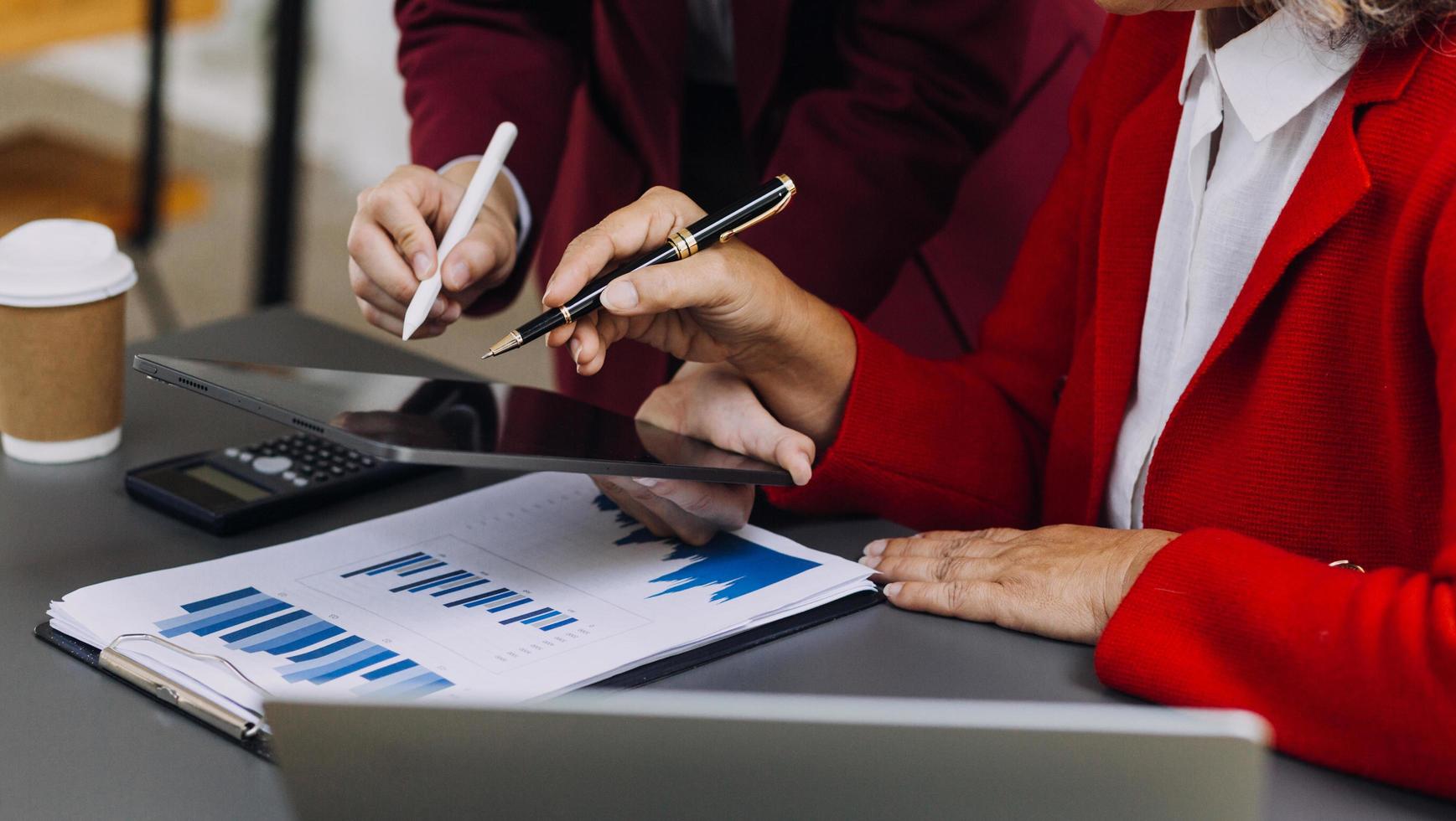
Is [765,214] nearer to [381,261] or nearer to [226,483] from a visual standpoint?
[381,261]

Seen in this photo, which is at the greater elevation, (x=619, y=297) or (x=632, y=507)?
(x=619, y=297)

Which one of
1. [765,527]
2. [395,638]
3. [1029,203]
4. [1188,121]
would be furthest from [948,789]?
Result: [1029,203]

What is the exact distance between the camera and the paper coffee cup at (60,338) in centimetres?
101

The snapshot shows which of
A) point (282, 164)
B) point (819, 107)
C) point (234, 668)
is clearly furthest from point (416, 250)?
point (282, 164)

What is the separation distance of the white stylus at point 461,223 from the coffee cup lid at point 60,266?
0.22m

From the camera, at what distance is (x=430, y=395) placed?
36.6 inches

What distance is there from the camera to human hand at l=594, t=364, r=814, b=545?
921 mm

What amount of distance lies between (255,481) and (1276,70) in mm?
760

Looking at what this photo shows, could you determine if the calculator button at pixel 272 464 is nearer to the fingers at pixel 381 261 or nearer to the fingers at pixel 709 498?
the fingers at pixel 381 261

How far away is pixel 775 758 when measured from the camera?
1.62 ft

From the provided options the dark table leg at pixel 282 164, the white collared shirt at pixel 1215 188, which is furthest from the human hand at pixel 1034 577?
the dark table leg at pixel 282 164

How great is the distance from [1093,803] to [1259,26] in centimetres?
65

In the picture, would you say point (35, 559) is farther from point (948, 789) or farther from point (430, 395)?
point (948, 789)

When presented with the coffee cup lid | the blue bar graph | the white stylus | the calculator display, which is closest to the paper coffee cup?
the coffee cup lid
